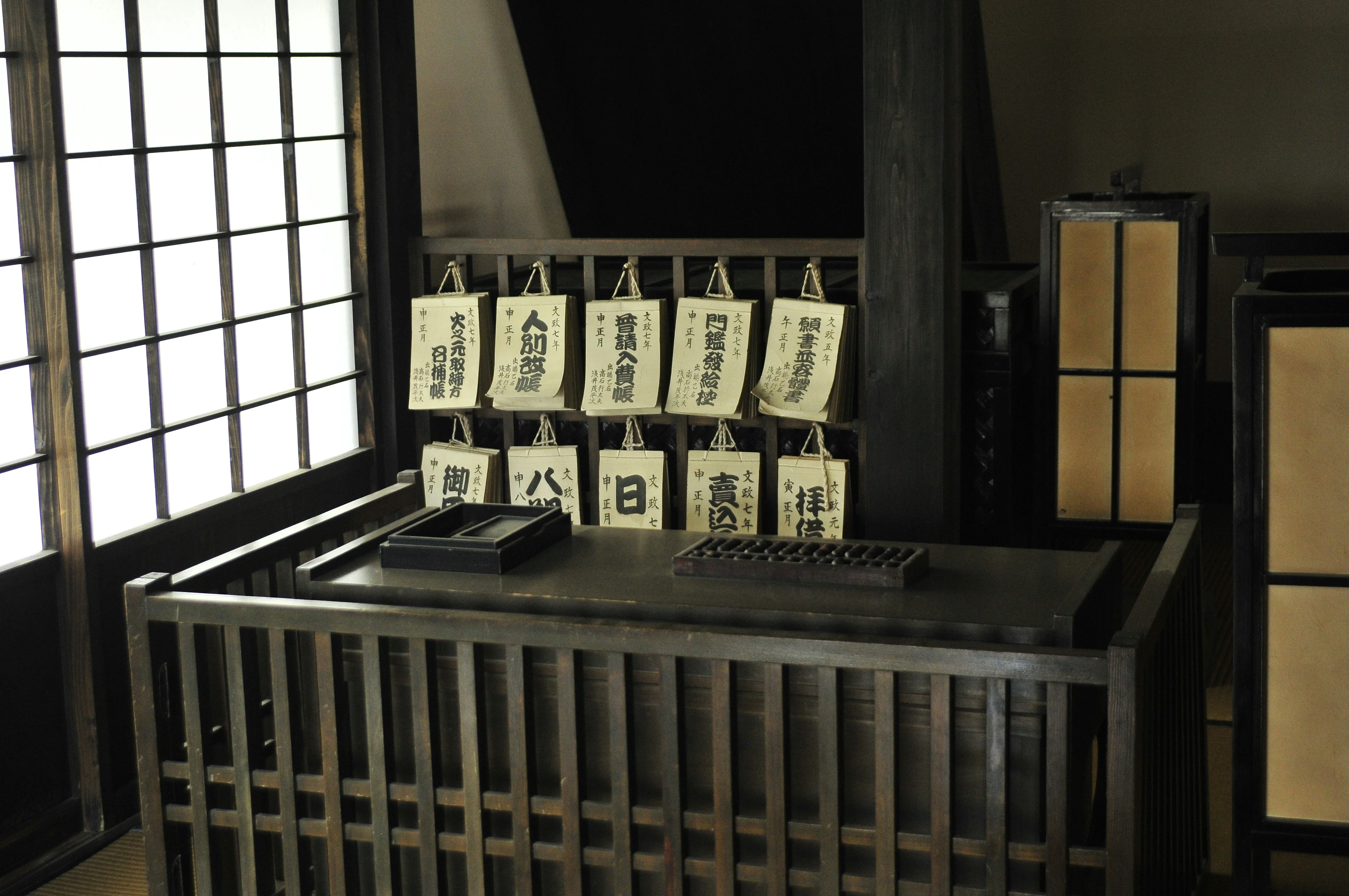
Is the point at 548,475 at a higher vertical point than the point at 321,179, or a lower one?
lower

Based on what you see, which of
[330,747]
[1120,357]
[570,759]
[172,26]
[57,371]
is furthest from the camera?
[1120,357]

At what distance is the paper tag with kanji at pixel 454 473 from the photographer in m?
4.10

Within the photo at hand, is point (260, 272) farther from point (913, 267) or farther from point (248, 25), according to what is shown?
point (913, 267)

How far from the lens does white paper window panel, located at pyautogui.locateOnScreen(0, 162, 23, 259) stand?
9.77 feet

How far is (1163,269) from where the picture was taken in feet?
13.7

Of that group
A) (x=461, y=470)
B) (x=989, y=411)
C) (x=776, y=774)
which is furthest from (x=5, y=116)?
(x=989, y=411)

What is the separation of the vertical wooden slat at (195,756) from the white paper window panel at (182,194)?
1456mm

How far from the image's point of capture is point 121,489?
3.31 m

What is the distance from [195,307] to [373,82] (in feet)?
3.17

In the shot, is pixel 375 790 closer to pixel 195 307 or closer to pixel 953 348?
pixel 195 307

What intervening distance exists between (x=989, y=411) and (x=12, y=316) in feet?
8.03

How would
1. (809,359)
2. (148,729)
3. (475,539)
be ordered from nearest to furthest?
(148,729) → (475,539) → (809,359)

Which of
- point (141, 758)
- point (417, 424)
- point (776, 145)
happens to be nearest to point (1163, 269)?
point (776, 145)

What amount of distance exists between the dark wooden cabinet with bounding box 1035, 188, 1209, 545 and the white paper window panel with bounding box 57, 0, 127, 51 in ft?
8.26
